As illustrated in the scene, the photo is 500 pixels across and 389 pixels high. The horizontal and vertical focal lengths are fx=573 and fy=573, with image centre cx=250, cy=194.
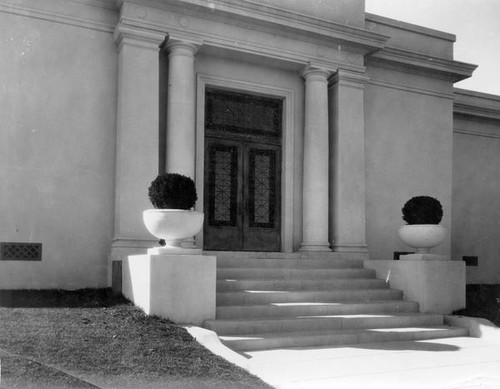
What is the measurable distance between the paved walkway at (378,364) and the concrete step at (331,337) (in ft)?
0.53

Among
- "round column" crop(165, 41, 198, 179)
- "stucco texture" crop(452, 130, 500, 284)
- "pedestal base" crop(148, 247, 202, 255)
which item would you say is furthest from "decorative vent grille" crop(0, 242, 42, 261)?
"stucco texture" crop(452, 130, 500, 284)

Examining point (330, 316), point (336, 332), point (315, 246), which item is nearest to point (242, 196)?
point (315, 246)

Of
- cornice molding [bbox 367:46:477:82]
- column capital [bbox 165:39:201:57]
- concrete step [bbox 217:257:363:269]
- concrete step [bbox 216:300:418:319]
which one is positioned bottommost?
concrete step [bbox 216:300:418:319]

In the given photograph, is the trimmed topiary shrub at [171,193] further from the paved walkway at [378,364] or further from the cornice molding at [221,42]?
the cornice molding at [221,42]

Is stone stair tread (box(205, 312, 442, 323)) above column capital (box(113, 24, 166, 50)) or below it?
below

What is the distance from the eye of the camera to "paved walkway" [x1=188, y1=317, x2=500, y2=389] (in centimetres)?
550

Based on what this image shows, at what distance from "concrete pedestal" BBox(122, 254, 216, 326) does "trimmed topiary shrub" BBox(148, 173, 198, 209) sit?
0.72 m

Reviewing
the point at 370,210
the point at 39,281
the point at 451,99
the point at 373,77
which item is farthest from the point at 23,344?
the point at 451,99

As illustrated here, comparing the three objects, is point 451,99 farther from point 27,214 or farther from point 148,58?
point 27,214

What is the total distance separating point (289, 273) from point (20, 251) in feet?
14.9

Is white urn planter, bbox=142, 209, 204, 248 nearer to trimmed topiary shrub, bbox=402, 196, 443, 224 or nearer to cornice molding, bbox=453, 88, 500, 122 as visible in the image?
trimmed topiary shrub, bbox=402, 196, 443, 224

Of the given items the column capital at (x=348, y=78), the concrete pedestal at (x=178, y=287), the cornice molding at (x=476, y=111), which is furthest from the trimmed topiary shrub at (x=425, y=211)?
the cornice molding at (x=476, y=111)

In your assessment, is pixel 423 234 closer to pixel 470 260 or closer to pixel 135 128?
pixel 135 128

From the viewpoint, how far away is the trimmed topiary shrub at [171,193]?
25.7ft
